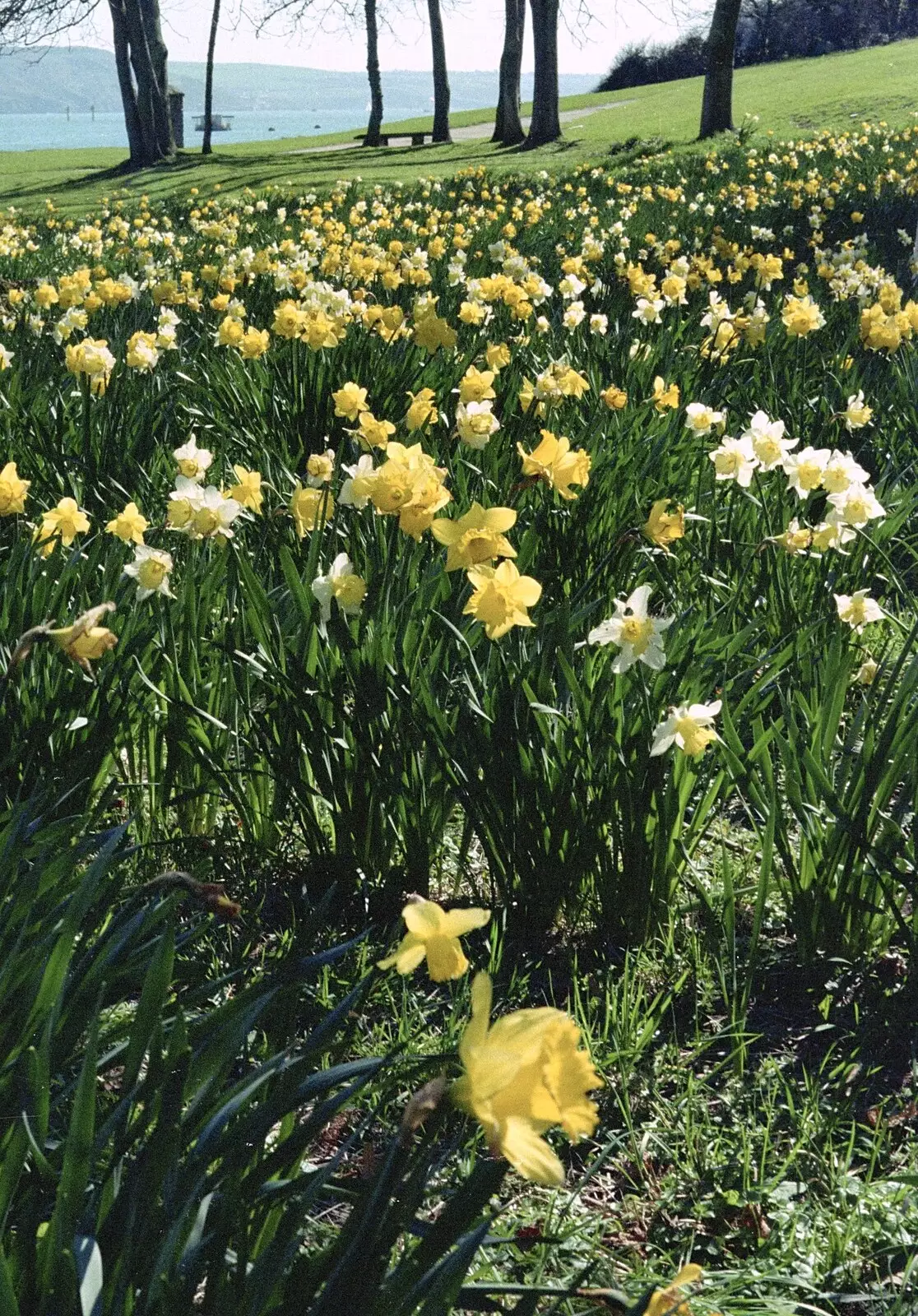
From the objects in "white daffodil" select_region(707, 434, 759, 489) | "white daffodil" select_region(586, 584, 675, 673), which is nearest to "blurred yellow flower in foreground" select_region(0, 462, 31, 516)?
"white daffodil" select_region(586, 584, 675, 673)

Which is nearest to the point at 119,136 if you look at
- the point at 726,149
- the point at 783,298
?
the point at 726,149

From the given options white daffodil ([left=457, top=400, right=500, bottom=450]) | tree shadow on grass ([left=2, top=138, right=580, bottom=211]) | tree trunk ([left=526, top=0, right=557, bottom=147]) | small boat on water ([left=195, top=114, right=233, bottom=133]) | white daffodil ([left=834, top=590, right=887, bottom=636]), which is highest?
small boat on water ([left=195, top=114, right=233, bottom=133])

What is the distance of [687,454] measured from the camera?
3459 millimetres

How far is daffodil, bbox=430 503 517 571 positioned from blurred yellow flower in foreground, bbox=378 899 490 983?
2.84 feet

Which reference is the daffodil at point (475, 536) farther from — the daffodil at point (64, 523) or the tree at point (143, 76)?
the tree at point (143, 76)

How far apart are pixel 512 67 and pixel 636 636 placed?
75.9ft

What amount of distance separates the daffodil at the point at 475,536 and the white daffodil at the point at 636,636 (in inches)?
8.0

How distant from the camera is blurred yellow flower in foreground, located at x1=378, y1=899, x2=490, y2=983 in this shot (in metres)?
1.04

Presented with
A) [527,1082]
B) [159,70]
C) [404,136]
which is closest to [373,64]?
[404,136]

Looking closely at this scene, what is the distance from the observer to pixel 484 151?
71.4 ft

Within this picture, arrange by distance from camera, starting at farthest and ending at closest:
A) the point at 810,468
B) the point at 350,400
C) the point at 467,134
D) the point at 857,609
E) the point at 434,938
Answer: the point at 467,134 → the point at 350,400 → the point at 810,468 → the point at 857,609 → the point at 434,938

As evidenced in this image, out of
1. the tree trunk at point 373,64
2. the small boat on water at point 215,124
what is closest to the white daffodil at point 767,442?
the tree trunk at point 373,64

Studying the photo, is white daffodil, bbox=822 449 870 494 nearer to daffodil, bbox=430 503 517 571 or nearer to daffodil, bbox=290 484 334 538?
daffodil, bbox=430 503 517 571

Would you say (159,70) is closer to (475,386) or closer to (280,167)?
(280,167)
